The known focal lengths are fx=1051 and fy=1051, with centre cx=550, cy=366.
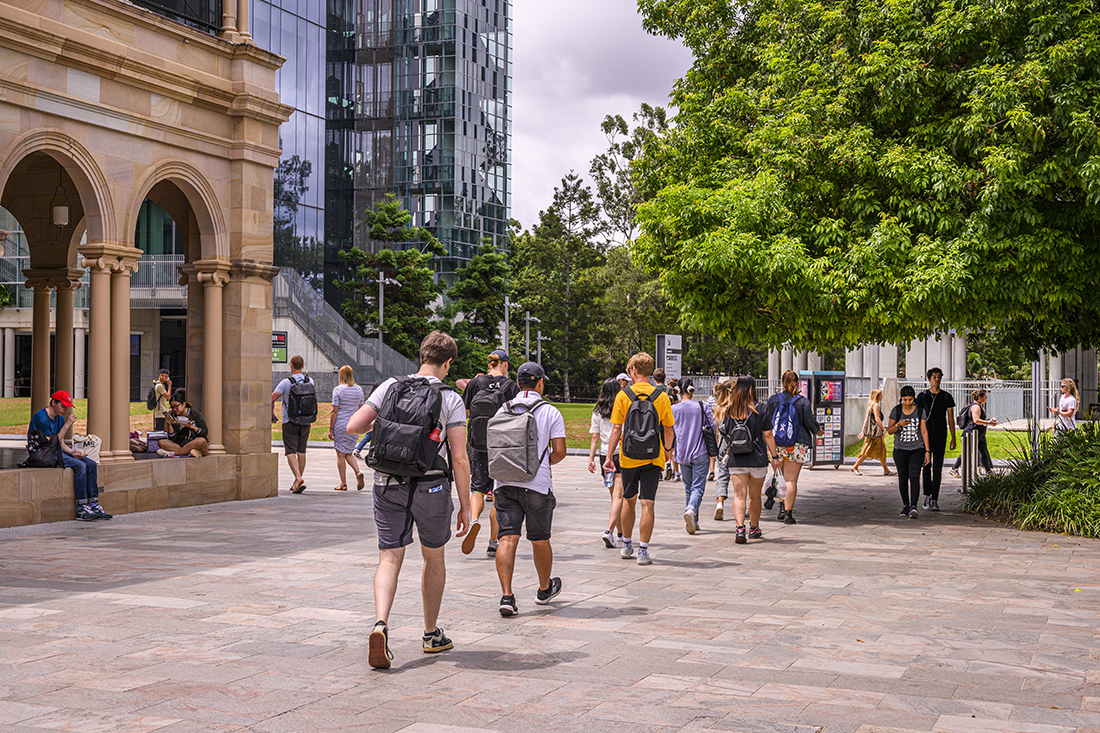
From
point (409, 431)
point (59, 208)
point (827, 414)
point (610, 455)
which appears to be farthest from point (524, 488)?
point (827, 414)

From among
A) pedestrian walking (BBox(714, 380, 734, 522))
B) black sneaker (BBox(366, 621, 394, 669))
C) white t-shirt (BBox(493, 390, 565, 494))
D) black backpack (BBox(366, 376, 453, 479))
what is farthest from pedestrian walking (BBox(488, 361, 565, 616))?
pedestrian walking (BBox(714, 380, 734, 522))

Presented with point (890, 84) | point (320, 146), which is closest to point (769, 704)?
point (890, 84)

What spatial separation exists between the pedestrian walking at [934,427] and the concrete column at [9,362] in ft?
137

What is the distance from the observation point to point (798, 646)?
6344 mm

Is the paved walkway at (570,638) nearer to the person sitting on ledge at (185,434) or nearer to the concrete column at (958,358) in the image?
the person sitting on ledge at (185,434)

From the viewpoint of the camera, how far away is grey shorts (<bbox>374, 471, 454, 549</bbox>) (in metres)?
5.86

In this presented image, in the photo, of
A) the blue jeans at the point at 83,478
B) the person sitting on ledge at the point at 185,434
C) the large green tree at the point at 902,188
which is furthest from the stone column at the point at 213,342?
the large green tree at the point at 902,188

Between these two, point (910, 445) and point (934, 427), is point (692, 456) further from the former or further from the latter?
point (934, 427)

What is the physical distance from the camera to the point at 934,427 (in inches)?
548

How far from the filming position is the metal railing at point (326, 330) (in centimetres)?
3756

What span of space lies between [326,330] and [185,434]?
25.0 m

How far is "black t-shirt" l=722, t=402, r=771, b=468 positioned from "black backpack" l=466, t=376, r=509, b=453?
100.0 inches

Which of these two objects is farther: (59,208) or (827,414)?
(827,414)

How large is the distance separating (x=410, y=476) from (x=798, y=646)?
2.57 metres
